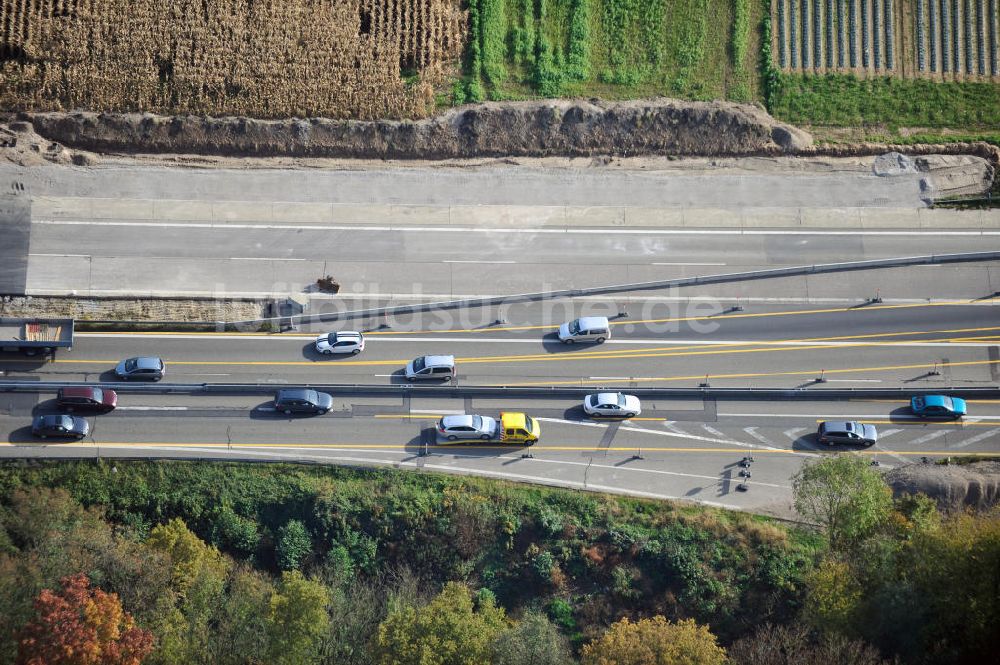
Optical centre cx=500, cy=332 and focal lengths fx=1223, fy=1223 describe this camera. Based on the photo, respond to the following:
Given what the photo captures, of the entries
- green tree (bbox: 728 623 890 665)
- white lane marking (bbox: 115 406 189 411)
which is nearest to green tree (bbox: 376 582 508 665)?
green tree (bbox: 728 623 890 665)

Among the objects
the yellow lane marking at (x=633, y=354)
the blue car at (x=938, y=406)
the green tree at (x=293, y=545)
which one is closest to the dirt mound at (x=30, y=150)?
the yellow lane marking at (x=633, y=354)

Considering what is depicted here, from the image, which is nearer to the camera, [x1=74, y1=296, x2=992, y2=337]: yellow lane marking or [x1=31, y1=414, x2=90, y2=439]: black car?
[x1=31, y1=414, x2=90, y2=439]: black car

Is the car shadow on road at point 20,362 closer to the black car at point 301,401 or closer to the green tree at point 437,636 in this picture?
the black car at point 301,401

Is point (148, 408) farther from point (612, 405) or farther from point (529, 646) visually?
point (529, 646)

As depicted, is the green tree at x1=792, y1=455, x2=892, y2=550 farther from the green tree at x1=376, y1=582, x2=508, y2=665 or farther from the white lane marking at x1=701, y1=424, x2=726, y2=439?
the green tree at x1=376, y1=582, x2=508, y2=665

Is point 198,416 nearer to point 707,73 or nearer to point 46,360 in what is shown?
point 46,360

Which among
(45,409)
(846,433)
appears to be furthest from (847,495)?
(45,409)
